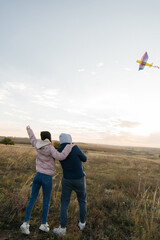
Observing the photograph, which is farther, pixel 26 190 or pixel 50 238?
pixel 26 190

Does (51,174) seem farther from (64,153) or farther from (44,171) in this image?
(64,153)

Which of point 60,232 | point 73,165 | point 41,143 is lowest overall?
point 60,232

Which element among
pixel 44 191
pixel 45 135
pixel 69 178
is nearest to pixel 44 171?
pixel 44 191

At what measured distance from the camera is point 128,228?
3975 mm

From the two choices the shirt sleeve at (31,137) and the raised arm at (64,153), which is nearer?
the raised arm at (64,153)

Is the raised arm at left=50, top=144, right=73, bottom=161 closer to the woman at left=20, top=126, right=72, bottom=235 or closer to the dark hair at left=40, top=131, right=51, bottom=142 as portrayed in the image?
the woman at left=20, top=126, right=72, bottom=235

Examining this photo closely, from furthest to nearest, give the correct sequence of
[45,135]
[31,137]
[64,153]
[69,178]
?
[31,137] → [45,135] → [69,178] → [64,153]

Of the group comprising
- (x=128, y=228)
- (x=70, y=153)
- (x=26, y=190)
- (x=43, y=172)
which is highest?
(x=70, y=153)

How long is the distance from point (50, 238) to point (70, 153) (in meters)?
1.87

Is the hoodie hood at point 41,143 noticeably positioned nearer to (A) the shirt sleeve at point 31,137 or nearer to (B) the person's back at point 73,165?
(A) the shirt sleeve at point 31,137

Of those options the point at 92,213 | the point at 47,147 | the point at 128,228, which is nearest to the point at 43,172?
the point at 47,147

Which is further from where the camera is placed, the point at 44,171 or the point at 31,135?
the point at 31,135

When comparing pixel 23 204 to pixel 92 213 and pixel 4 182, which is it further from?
pixel 4 182

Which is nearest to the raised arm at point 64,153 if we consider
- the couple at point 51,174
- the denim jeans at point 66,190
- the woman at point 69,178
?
the couple at point 51,174
